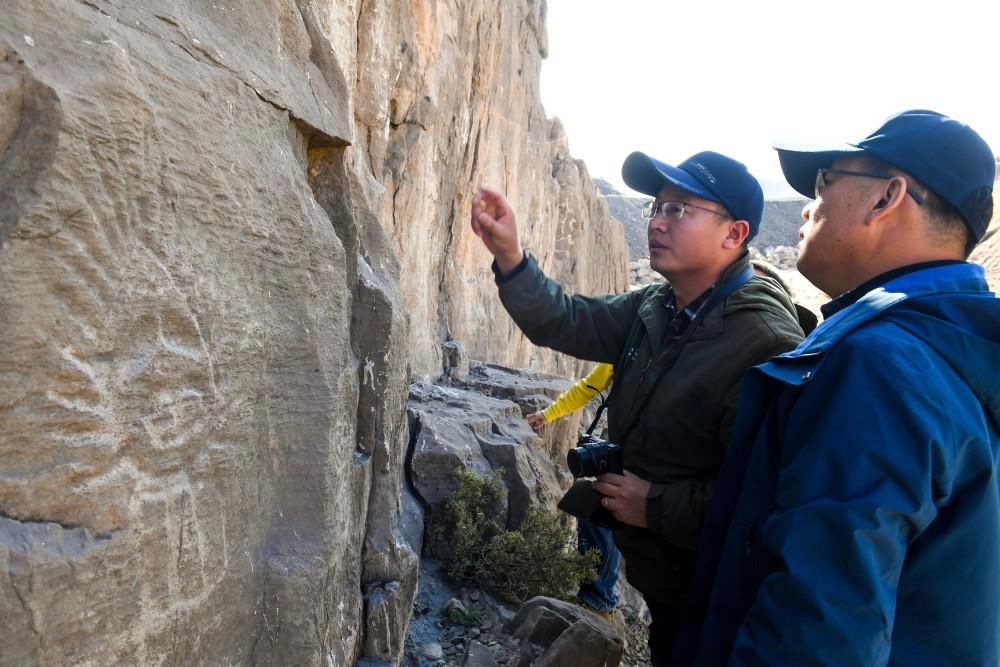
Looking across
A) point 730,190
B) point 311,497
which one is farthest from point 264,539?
point 730,190

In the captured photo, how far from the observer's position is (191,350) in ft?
5.30

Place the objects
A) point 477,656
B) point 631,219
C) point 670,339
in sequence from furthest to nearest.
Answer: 1. point 631,219
2. point 477,656
3. point 670,339

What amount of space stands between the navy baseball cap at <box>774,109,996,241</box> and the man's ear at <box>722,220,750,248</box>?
95 centimetres

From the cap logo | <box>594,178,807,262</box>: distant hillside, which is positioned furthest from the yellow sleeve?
<box>594,178,807,262</box>: distant hillside

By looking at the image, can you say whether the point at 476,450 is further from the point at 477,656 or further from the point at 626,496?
the point at 626,496

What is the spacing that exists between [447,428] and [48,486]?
3.75 meters

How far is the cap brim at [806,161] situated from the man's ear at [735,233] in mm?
540

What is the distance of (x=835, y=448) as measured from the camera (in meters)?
1.27

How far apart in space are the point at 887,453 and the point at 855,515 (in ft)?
0.41

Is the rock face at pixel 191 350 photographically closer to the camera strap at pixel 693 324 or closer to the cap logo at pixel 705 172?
the camera strap at pixel 693 324

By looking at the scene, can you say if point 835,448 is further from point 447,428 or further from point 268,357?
point 447,428

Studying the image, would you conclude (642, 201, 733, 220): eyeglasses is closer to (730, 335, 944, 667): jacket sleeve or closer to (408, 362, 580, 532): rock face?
(730, 335, 944, 667): jacket sleeve

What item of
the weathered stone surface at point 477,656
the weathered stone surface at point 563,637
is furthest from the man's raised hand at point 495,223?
the weathered stone surface at point 477,656

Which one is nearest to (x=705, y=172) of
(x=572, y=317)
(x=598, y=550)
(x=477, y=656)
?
(x=572, y=317)
